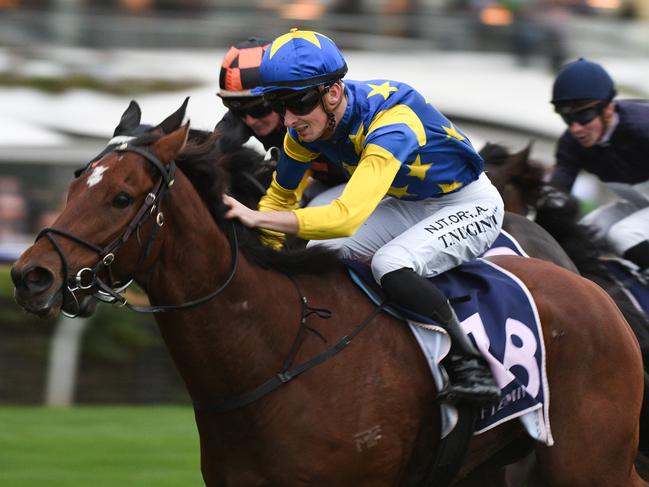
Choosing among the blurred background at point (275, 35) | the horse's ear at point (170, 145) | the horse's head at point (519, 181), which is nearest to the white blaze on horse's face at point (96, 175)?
the horse's ear at point (170, 145)

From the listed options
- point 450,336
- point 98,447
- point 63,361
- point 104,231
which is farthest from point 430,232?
point 63,361

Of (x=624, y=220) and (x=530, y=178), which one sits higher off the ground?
(x=530, y=178)

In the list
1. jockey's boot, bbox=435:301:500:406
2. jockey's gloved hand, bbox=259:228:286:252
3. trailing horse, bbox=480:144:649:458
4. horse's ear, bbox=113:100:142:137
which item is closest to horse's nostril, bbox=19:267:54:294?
horse's ear, bbox=113:100:142:137

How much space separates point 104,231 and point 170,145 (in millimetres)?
335

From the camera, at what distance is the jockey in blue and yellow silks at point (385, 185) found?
13.0ft

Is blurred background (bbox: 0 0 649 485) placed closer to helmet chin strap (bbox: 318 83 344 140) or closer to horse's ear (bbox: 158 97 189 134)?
helmet chin strap (bbox: 318 83 344 140)

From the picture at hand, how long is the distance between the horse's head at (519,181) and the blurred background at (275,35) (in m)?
5.72

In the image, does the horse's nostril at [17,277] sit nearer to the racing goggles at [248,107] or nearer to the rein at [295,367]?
the rein at [295,367]

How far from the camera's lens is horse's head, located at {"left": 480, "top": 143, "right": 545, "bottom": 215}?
243 inches

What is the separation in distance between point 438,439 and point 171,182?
127 centimetres

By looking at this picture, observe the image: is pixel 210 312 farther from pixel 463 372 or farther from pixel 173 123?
pixel 463 372

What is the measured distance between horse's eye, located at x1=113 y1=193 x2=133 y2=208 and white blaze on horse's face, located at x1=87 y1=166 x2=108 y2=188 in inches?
2.9

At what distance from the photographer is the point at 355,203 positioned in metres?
3.94

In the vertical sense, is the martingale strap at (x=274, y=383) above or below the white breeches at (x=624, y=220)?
above
